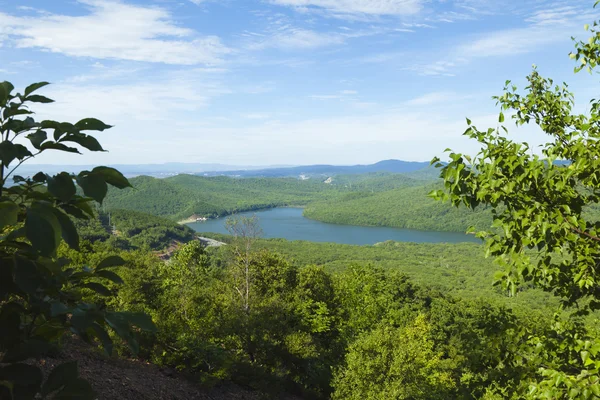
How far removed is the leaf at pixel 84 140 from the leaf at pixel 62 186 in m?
0.16

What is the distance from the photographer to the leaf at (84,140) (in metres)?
1.06

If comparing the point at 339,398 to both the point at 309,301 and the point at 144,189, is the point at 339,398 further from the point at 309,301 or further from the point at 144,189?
the point at 144,189

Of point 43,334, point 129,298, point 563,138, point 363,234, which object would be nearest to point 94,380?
point 129,298

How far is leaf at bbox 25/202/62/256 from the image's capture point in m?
0.80

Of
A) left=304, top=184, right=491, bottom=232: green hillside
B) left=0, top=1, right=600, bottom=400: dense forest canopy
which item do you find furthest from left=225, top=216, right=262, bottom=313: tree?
left=304, top=184, right=491, bottom=232: green hillside

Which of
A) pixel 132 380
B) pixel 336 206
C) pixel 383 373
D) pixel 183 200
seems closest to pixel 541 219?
pixel 132 380

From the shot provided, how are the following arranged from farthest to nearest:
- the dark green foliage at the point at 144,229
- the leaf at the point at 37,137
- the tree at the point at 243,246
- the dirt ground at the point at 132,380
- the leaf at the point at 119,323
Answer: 1. the dark green foliage at the point at 144,229
2. the tree at the point at 243,246
3. the dirt ground at the point at 132,380
4. the leaf at the point at 37,137
5. the leaf at the point at 119,323

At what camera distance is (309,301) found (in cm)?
1875

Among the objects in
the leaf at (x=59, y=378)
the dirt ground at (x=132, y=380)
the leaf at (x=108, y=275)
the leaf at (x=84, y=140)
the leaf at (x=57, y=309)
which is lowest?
the dirt ground at (x=132, y=380)

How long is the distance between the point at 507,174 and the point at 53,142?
2.77 meters

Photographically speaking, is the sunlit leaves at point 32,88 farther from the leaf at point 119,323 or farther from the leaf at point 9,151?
the leaf at point 119,323

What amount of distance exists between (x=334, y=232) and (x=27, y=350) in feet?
398

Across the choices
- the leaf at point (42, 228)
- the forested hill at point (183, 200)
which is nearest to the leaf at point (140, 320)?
the leaf at point (42, 228)

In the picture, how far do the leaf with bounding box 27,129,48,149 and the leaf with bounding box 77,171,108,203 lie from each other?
22cm
